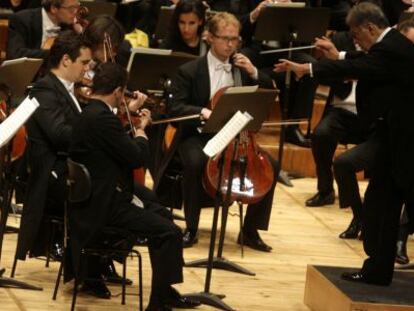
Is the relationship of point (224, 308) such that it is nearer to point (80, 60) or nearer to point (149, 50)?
point (80, 60)

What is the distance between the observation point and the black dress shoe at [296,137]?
8.45 metres

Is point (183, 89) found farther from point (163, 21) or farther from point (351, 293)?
point (351, 293)

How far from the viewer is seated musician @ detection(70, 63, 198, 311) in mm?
4953

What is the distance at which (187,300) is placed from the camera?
206 inches

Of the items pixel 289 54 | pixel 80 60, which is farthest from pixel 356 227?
pixel 80 60

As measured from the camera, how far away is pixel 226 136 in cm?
489

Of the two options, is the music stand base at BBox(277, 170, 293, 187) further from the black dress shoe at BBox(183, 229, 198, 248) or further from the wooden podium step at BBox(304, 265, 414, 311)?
the wooden podium step at BBox(304, 265, 414, 311)

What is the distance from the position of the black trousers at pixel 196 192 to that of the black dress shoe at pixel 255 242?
5 centimetres

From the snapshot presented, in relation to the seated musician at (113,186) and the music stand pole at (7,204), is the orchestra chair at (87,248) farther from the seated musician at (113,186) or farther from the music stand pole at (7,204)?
the music stand pole at (7,204)

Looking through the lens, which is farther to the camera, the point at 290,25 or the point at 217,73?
the point at 290,25

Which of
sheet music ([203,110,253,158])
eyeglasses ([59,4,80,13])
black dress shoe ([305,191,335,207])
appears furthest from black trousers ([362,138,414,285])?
eyeglasses ([59,4,80,13])

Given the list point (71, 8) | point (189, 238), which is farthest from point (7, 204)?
point (71, 8)

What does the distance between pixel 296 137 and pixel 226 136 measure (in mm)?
3680

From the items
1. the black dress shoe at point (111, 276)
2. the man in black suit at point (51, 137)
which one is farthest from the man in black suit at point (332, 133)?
the man in black suit at point (51, 137)
